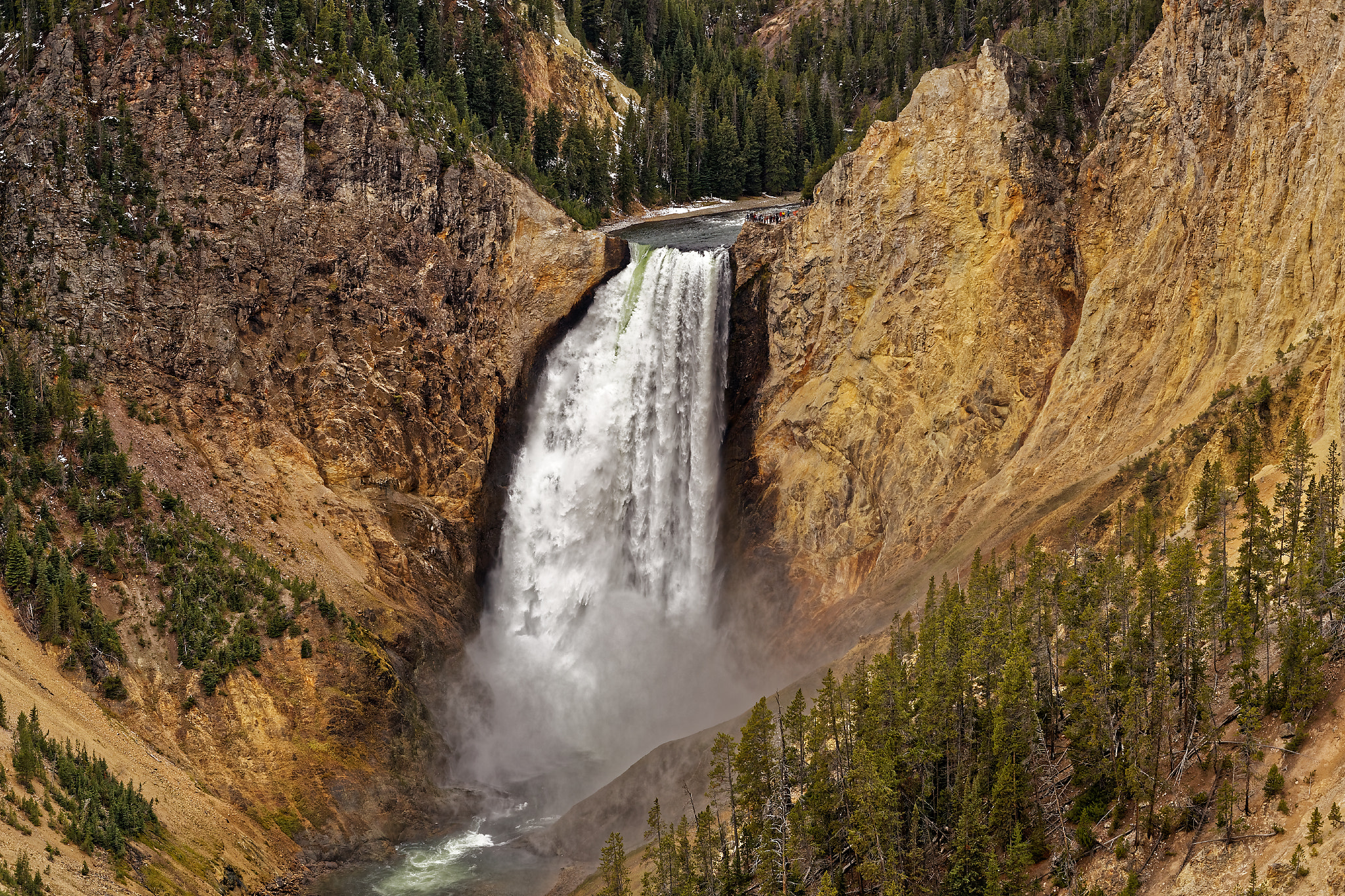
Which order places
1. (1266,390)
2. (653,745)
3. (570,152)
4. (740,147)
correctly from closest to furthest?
(1266,390) → (653,745) → (570,152) → (740,147)

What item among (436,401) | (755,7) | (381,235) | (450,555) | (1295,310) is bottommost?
(450,555)

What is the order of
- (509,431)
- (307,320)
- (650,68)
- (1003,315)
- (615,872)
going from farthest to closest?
(650,68)
(509,431)
(307,320)
(1003,315)
(615,872)

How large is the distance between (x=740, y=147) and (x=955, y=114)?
49567mm

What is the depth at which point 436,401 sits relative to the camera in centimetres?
6219

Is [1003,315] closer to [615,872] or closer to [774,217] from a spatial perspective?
[774,217]

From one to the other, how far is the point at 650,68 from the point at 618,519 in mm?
65254

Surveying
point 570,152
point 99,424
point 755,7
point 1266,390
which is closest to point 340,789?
point 99,424

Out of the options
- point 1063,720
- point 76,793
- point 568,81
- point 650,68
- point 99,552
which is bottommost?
point 76,793

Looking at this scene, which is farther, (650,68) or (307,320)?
(650,68)

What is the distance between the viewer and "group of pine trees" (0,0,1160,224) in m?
58.8

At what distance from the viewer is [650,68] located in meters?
116

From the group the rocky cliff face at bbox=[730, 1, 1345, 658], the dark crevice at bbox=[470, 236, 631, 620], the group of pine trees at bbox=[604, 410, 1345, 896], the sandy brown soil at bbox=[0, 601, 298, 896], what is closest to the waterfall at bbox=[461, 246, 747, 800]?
the dark crevice at bbox=[470, 236, 631, 620]

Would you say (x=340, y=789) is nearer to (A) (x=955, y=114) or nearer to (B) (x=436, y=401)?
(B) (x=436, y=401)

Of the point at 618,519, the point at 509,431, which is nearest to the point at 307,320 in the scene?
the point at 509,431
